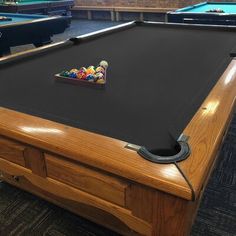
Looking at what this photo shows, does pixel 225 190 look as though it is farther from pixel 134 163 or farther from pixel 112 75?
pixel 134 163

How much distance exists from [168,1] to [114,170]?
663 cm

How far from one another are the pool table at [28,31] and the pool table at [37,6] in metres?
1.65

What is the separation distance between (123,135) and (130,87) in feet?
1.36

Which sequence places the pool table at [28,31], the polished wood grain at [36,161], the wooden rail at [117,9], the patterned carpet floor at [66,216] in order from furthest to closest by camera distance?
the wooden rail at [117,9], the pool table at [28,31], the patterned carpet floor at [66,216], the polished wood grain at [36,161]

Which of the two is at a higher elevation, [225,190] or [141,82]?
[141,82]

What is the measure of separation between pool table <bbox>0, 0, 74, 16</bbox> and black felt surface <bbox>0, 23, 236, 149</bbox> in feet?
8.95

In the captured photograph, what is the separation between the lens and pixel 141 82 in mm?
1271

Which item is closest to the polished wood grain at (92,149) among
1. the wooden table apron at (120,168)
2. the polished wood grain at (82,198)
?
the wooden table apron at (120,168)

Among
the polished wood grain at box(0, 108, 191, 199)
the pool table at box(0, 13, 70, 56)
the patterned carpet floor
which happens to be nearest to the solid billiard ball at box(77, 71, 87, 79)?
the polished wood grain at box(0, 108, 191, 199)

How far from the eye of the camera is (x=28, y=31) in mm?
2535

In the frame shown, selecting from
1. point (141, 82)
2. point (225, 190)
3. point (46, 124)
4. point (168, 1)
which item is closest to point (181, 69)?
point (141, 82)

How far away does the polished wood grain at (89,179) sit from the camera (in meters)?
0.81

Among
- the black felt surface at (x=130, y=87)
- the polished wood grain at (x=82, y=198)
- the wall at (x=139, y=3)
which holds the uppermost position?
the wall at (x=139, y=3)

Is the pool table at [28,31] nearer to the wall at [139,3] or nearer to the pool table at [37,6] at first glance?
the pool table at [37,6]
